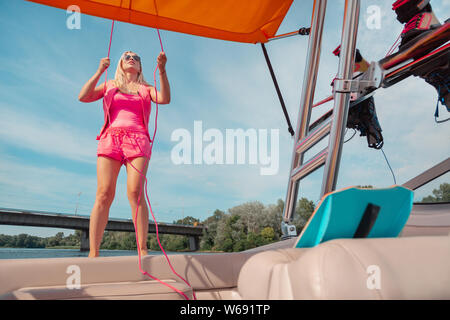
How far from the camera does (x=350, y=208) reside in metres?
0.52

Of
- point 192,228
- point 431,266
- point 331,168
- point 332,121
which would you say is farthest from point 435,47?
point 192,228

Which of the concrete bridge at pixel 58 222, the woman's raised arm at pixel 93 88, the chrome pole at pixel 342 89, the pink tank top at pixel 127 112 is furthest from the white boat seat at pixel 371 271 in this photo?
the concrete bridge at pixel 58 222

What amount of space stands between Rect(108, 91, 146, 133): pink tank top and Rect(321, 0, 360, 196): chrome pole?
0.97 metres

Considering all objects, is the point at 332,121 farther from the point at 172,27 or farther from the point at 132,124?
the point at 172,27

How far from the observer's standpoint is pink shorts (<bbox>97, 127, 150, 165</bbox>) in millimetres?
1548

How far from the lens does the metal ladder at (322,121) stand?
51.8 inches

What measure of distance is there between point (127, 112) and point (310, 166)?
1006 mm

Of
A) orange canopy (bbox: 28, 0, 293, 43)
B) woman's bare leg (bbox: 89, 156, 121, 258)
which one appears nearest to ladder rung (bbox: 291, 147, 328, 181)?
woman's bare leg (bbox: 89, 156, 121, 258)

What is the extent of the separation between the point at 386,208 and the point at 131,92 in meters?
1.50

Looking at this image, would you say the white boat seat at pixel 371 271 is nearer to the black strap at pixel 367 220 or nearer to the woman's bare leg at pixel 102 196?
the black strap at pixel 367 220

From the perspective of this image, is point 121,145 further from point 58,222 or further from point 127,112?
point 58,222

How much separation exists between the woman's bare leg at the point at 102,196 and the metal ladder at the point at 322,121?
3.05 ft

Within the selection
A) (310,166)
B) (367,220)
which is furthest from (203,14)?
(367,220)

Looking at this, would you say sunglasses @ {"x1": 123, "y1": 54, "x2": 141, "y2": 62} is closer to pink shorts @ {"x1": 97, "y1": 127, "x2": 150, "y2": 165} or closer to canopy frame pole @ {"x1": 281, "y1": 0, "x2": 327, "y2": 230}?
pink shorts @ {"x1": 97, "y1": 127, "x2": 150, "y2": 165}
